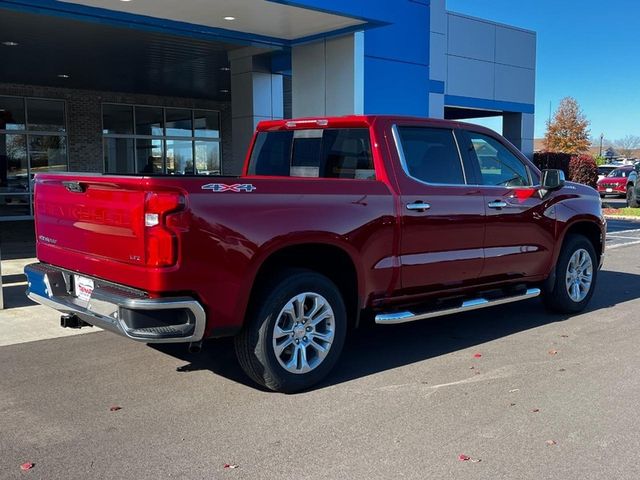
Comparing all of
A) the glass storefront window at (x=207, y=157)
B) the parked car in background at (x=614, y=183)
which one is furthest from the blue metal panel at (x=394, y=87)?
the parked car in background at (x=614, y=183)

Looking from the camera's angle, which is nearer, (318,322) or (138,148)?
(318,322)

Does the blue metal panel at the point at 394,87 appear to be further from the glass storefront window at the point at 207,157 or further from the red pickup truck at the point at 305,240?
the glass storefront window at the point at 207,157

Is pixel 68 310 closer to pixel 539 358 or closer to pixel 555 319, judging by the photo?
pixel 539 358

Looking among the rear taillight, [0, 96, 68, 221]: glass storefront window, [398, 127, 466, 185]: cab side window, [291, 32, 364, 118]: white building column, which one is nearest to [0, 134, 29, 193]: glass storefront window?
[0, 96, 68, 221]: glass storefront window

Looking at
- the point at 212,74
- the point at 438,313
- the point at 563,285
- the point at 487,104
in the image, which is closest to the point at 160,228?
the point at 438,313

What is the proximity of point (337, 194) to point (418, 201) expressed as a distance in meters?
0.88

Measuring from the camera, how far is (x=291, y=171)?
246 inches

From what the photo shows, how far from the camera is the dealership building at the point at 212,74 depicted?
1049 cm

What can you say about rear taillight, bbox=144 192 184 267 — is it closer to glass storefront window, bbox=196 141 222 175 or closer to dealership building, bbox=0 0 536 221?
dealership building, bbox=0 0 536 221

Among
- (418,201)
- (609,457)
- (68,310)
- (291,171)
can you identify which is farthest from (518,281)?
(68,310)

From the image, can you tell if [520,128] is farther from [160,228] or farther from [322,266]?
[160,228]

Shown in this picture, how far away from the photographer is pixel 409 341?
20.6ft

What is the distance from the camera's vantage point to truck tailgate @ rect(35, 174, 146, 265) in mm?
4129

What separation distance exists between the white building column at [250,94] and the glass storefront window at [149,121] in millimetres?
9390
